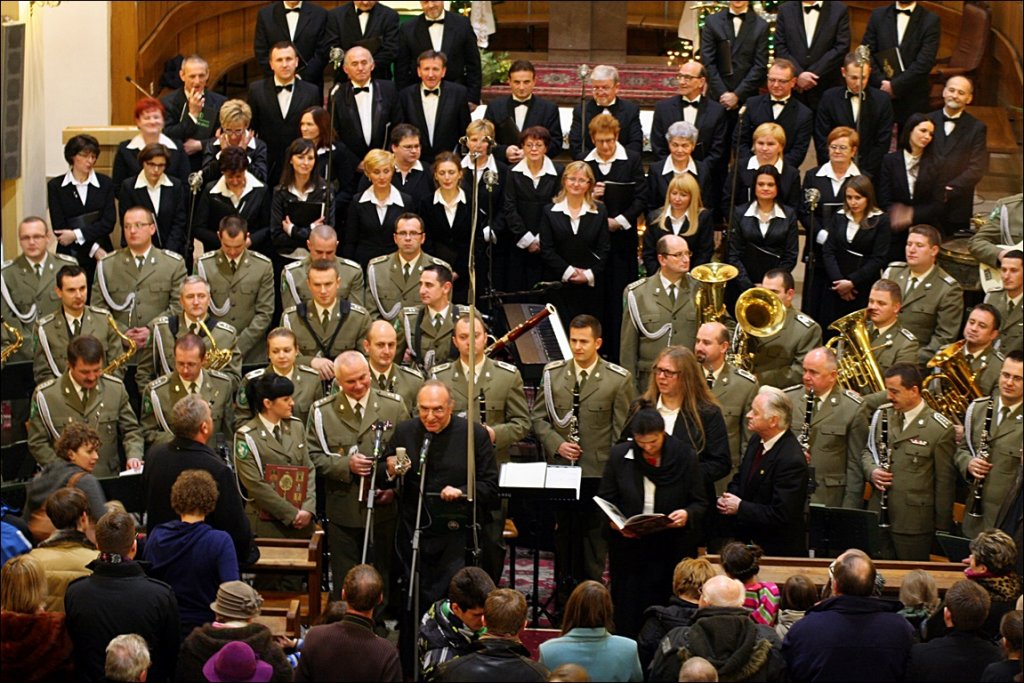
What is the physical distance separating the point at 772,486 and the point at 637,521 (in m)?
0.70

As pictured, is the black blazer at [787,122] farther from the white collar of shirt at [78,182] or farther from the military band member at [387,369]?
the white collar of shirt at [78,182]

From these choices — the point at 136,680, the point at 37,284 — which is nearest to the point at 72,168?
the point at 37,284

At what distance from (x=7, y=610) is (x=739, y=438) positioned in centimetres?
394

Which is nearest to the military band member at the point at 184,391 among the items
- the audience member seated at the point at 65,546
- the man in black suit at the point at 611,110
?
A: the audience member seated at the point at 65,546

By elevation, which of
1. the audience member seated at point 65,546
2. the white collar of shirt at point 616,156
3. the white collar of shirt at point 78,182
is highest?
the white collar of shirt at point 616,156

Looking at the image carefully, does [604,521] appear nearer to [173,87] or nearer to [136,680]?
[136,680]

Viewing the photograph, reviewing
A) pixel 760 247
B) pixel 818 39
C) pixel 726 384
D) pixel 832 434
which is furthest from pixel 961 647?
pixel 818 39

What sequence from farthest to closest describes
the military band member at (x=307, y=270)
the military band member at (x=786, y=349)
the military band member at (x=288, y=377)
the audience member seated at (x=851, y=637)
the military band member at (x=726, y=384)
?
the military band member at (x=307, y=270), the military band member at (x=786, y=349), the military band member at (x=726, y=384), the military band member at (x=288, y=377), the audience member seated at (x=851, y=637)

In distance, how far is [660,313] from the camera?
29.2 ft

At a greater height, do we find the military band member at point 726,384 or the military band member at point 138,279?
the military band member at point 138,279

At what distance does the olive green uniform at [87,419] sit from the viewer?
7.99m

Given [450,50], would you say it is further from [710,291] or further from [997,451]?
[997,451]

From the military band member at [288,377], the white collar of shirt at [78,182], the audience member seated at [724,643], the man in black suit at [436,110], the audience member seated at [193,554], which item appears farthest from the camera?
the man in black suit at [436,110]

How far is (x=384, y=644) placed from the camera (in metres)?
5.43
